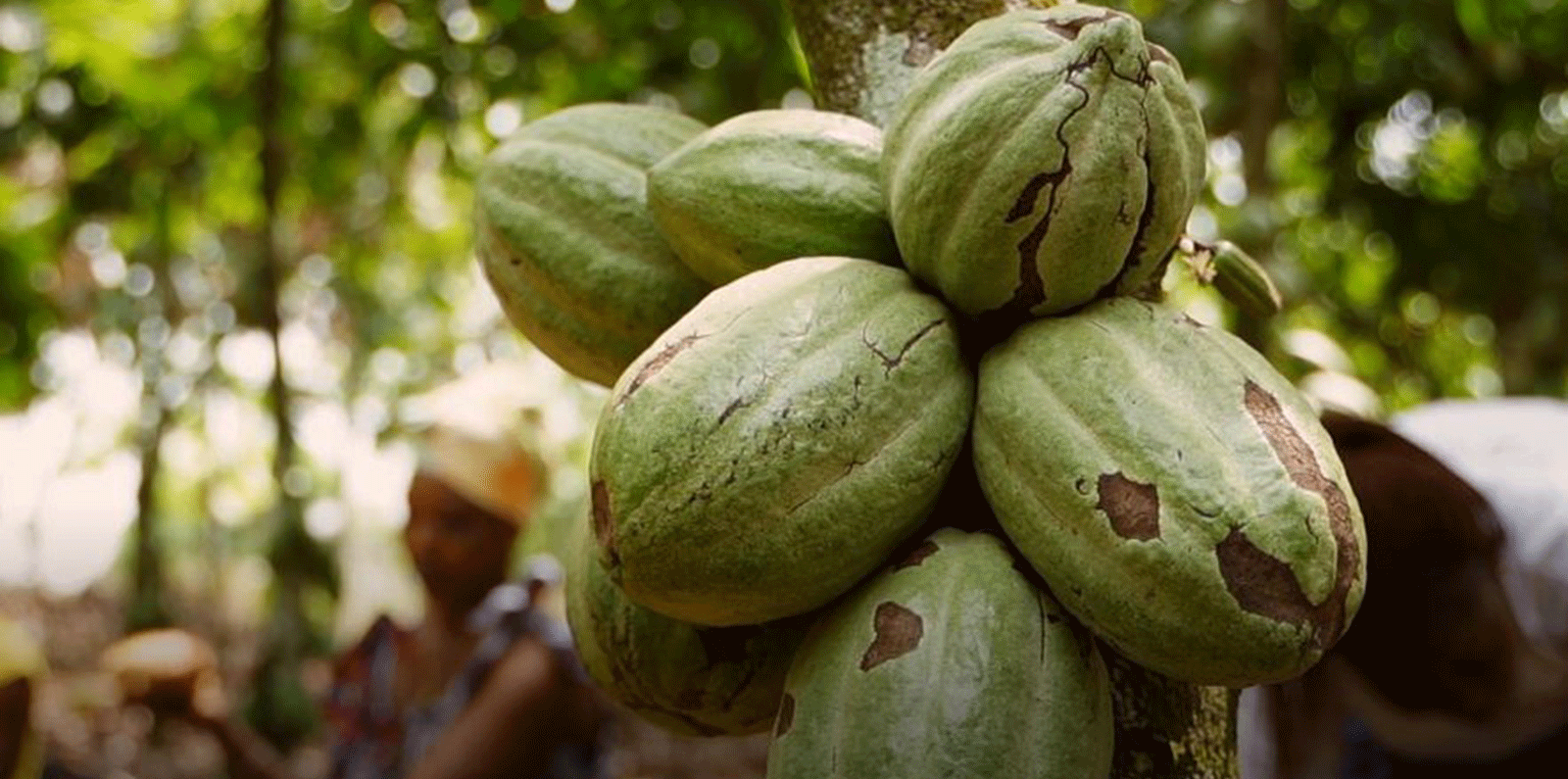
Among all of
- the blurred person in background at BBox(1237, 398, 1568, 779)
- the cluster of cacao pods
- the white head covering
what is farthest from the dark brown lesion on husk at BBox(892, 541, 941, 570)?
the white head covering

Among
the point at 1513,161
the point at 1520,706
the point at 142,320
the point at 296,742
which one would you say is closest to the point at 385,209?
the point at 142,320

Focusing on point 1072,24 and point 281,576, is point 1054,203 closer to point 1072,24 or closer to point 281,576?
point 1072,24

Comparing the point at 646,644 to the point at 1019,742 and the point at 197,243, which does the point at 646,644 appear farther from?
the point at 197,243

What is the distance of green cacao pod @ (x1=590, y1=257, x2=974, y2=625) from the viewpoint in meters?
0.95

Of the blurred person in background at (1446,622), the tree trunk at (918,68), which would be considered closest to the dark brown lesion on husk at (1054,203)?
the tree trunk at (918,68)

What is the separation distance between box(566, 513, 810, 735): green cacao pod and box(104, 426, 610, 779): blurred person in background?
1.58 metres

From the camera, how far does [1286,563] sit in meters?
0.91

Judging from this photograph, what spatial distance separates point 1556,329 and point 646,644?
3.68m

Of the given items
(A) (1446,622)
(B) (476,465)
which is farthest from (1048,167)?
(B) (476,465)

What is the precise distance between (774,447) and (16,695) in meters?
2.82

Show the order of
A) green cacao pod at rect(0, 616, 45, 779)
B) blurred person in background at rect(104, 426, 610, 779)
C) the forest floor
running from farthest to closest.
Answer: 1. the forest floor
2. green cacao pod at rect(0, 616, 45, 779)
3. blurred person in background at rect(104, 426, 610, 779)

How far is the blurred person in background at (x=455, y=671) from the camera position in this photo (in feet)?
8.94

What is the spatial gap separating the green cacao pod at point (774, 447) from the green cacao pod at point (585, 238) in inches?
7.4

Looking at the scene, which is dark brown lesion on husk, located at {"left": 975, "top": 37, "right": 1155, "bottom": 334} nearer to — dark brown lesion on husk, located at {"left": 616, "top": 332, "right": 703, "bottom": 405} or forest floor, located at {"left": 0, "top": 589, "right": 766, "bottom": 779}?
dark brown lesion on husk, located at {"left": 616, "top": 332, "right": 703, "bottom": 405}
